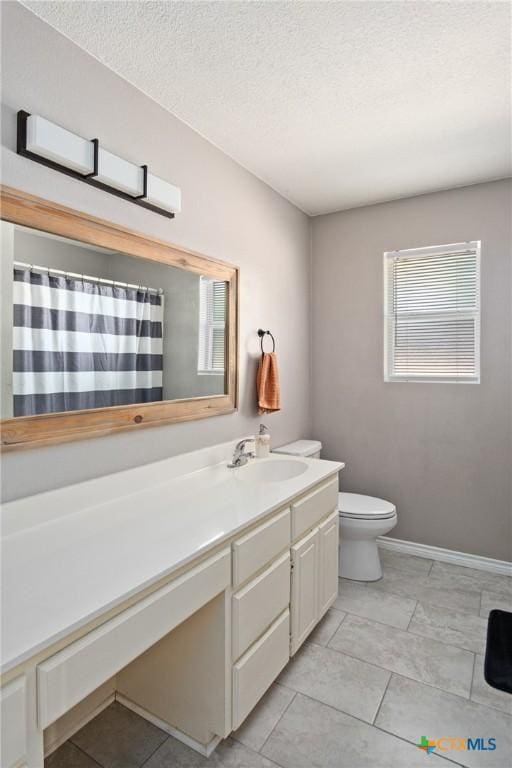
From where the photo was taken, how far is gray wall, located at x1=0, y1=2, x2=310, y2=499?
1394mm

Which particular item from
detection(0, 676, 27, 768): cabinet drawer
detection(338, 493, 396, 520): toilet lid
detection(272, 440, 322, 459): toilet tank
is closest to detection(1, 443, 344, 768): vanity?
detection(0, 676, 27, 768): cabinet drawer

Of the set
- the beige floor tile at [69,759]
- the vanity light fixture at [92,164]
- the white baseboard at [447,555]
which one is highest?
the vanity light fixture at [92,164]

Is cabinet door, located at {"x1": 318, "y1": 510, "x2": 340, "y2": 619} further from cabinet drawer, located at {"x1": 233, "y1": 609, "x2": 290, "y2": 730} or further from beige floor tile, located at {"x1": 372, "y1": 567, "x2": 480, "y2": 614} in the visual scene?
beige floor tile, located at {"x1": 372, "y1": 567, "x2": 480, "y2": 614}

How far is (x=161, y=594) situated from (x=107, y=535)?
0.32 meters

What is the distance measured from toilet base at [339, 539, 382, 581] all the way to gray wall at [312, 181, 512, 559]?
1.67ft

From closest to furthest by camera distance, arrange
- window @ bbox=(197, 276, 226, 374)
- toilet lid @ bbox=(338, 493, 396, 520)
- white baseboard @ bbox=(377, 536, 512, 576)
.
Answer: window @ bbox=(197, 276, 226, 374)
toilet lid @ bbox=(338, 493, 396, 520)
white baseboard @ bbox=(377, 536, 512, 576)

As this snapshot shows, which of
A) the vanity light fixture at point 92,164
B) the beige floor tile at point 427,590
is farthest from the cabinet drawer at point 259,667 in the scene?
the vanity light fixture at point 92,164

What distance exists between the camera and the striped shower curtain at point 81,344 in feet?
4.59

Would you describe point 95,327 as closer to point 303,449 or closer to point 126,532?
point 126,532

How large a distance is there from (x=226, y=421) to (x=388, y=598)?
4.50 ft

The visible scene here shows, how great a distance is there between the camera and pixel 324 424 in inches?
132

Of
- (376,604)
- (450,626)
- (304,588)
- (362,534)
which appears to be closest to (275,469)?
(304,588)

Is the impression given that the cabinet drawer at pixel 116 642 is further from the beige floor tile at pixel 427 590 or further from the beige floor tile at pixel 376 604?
the beige floor tile at pixel 427 590

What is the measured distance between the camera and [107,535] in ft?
4.44
